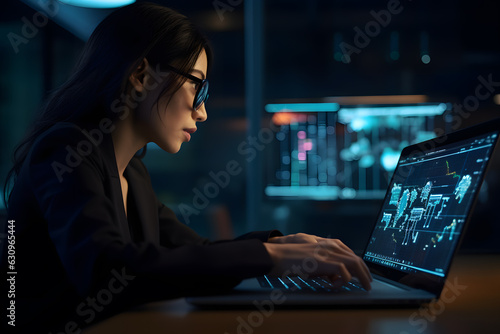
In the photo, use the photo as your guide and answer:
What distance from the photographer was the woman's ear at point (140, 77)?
113cm

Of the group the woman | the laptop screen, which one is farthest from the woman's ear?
Result: the laptop screen

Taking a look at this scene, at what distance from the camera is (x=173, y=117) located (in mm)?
1170

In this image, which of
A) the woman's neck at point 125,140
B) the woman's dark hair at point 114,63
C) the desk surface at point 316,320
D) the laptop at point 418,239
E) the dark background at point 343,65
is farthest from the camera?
the dark background at point 343,65

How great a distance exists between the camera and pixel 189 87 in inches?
46.8

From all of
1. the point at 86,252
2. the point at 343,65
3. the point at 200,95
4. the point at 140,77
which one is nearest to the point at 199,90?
the point at 200,95

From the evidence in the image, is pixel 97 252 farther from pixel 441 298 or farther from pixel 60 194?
pixel 441 298

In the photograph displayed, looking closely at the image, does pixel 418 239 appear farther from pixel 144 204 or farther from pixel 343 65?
pixel 343 65

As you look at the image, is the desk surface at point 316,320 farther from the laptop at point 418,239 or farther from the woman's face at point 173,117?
the woman's face at point 173,117

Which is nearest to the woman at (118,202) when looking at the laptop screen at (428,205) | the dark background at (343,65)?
the laptop screen at (428,205)

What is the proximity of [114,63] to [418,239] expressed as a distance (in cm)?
76

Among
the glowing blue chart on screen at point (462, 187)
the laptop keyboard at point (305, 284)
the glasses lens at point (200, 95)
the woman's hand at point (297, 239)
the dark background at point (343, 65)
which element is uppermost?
the dark background at point (343, 65)

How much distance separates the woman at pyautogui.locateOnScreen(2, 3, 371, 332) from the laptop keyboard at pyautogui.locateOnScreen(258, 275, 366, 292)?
52 mm

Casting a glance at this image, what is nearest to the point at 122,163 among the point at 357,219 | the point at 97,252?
the point at 97,252

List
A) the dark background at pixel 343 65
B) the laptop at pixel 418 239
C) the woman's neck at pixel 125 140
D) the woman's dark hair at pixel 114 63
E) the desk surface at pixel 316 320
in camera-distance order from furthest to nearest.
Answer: the dark background at pixel 343 65 < the woman's neck at pixel 125 140 < the woman's dark hair at pixel 114 63 < the laptop at pixel 418 239 < the desk surface at pixel 316 320
